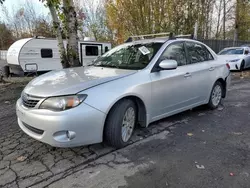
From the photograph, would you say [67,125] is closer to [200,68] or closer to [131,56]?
[131,56]

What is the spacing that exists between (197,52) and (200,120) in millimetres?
1388

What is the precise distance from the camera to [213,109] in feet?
16.3

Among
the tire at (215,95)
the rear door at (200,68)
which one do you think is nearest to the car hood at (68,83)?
the rear door at (200,68)

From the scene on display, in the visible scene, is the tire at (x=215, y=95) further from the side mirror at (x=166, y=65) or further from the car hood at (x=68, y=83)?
the car hood at (x=68, y=83)

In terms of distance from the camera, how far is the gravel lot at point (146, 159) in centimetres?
237

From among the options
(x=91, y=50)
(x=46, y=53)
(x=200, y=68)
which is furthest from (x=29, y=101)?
(x=91, y=50)

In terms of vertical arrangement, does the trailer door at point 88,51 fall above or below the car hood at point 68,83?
above

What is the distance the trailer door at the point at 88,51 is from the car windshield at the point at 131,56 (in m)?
9.19

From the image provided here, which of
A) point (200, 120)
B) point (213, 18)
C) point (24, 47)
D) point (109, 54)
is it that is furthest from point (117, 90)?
point (213, 18)

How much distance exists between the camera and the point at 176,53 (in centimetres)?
391

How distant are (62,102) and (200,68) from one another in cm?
289

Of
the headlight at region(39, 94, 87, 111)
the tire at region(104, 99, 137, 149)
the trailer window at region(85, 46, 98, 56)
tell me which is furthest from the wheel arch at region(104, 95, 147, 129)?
the trailer window at region(85, 46, 98, 56)

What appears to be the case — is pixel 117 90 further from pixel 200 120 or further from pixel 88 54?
pixel 88 54

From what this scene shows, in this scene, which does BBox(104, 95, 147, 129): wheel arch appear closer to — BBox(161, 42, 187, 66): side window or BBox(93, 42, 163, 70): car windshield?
BBox(93, 42, 163, 70): car windshield
